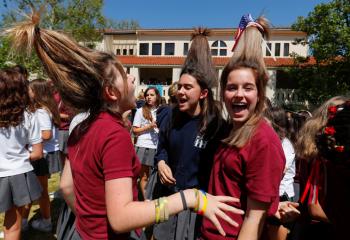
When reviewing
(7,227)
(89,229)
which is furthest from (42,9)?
(7,227)

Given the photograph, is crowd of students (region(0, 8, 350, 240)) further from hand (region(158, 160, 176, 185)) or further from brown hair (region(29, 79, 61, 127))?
brown hair (region(29, 79, 61, 127))

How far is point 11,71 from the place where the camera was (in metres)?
3.37

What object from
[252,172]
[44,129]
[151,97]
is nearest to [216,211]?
[252,172]

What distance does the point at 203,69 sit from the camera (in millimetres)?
3047

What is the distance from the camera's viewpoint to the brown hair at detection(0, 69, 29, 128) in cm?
324

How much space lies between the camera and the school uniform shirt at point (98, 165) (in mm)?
1500

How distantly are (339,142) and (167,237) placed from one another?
209cm

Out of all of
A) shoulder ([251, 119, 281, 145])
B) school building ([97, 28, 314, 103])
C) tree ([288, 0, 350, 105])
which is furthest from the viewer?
school building ([97, 28, 314, 103])

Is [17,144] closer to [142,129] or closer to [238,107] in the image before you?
[238,107]

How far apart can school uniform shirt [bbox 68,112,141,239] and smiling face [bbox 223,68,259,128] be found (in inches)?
26.8

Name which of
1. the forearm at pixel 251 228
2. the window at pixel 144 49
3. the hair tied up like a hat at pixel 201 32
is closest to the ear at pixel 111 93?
the forearm at pixel 251 228

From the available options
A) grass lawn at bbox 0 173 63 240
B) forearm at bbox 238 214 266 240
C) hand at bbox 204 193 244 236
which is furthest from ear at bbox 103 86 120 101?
grass lawn at bbox 0 173 63 240

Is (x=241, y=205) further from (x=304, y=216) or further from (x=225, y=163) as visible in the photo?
(x=304, y=216)

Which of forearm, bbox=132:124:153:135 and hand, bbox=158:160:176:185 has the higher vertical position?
forearm, bbox=132:124:153:135
